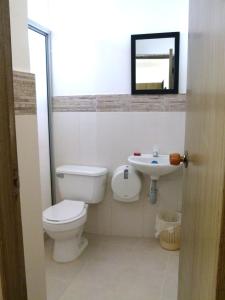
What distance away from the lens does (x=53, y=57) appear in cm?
254

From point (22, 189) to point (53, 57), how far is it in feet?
5.83

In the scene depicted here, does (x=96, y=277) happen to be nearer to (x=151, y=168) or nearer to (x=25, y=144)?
(x=151, y=168)

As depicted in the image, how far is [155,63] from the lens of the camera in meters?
2.35

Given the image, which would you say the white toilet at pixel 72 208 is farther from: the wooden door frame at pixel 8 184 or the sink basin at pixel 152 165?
the wooden door frame at pixel 8 184

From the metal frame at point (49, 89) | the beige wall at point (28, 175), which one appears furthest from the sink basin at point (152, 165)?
the beige wall at point (28, 175)

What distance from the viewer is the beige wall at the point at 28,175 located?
42.0 inches

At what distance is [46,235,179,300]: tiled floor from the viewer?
1.83 metres

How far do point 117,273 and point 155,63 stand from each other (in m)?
1.75

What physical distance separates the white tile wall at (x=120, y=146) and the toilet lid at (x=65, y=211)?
38 centimetres

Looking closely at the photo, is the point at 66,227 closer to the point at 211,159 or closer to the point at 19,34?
the point at 19,34

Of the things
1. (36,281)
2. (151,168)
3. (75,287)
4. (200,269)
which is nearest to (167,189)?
(151,168)

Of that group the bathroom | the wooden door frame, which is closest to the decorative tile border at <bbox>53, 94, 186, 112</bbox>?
the bathroom

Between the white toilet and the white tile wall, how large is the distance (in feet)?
0.53

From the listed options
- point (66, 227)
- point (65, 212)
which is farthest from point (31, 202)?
point (65, 212)
